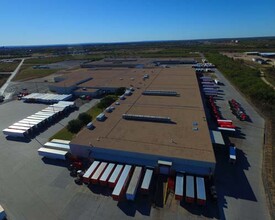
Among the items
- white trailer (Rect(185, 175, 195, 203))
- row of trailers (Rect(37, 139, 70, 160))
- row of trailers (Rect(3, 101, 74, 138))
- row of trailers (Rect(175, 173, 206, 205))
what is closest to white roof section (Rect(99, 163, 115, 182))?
row of trailers (Rect(37, 139, 70, 160))

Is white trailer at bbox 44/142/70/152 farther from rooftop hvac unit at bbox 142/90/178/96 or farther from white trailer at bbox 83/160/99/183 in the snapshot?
rooftop hvac unit at bbox 142/90/178/96

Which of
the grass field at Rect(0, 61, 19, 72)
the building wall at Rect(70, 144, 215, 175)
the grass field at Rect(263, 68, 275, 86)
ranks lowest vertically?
the grass field at Rect(0, 61, 19, 72)

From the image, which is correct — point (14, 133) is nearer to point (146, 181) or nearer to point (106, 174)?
point (106, 174)

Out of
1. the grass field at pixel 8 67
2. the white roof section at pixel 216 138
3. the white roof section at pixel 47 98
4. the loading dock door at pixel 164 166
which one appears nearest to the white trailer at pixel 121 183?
the loading dock door at pixel 164 166

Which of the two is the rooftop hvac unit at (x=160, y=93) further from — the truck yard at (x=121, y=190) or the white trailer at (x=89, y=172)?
the white trailer at (x=89, y=172)

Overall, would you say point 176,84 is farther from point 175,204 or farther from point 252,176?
point 175,204

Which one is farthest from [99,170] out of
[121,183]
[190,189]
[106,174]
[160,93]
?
[160,93]

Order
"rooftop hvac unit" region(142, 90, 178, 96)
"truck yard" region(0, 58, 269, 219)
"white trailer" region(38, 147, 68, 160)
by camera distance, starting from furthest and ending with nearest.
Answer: "rooftop hvac unit" region(142, 90, 178, 96) → "white trailer" region(38, 147, 68, 160) → "truck yard" region(0, 58, 269, 219)

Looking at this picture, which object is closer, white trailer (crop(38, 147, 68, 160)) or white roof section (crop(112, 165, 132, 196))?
white roof section (crop(112, 165, 132, 196))
